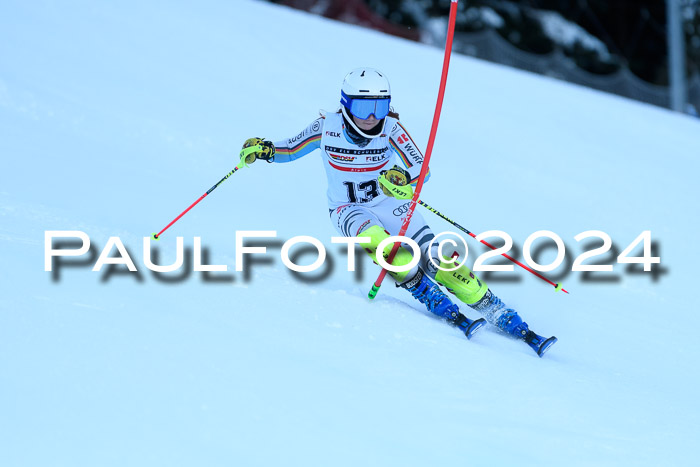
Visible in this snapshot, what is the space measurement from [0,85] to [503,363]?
5.54 m

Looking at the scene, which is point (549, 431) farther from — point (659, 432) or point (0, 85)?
point (0, 85)

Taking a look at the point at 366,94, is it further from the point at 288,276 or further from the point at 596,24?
the point at 596,24

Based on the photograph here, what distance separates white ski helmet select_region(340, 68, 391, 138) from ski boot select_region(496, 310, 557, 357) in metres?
1.16

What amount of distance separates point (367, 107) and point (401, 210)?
2.05ft

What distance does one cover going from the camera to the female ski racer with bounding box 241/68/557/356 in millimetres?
3691

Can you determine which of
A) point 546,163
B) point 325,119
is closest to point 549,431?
point 325,119

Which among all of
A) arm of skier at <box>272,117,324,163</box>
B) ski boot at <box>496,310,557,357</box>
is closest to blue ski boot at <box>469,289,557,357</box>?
ski boot at <box>496,310,557,357</box>

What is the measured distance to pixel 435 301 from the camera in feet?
12.1

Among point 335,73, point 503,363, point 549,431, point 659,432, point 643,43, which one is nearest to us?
point 549,431

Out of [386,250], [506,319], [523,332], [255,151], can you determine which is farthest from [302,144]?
[523,332]

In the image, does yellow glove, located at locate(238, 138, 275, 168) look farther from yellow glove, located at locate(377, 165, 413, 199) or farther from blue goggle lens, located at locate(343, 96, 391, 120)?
yellow glove, located at locate(377, 165, 413, 199)

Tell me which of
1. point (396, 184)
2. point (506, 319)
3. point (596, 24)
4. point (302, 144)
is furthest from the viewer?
point (596, 24)

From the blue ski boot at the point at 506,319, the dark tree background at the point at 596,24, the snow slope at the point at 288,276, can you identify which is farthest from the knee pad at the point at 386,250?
the dark tree background at the point at 596,24

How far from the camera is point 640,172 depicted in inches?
314
